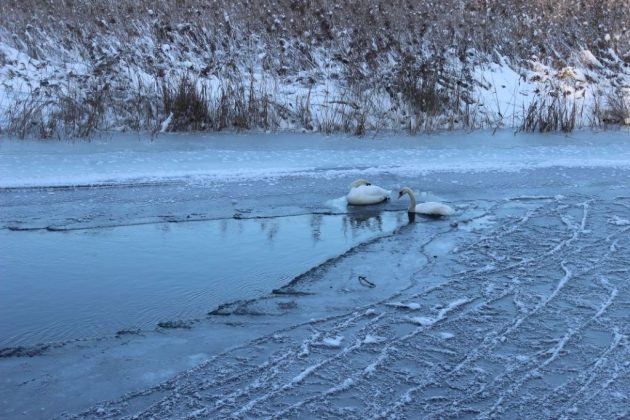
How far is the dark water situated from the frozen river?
0.8 inches

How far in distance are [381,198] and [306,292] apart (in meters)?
2.47

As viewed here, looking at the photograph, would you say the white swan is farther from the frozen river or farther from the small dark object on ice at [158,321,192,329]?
the small dark object on ice at [158,321,192,329]

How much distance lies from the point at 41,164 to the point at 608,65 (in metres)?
10.9

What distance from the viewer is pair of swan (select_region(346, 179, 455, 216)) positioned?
260 inches

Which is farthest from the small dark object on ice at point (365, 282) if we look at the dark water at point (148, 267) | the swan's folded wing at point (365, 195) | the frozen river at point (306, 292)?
the swan's folded wing at point (365, 195)

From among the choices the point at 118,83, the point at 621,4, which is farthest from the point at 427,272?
the point at 621,4

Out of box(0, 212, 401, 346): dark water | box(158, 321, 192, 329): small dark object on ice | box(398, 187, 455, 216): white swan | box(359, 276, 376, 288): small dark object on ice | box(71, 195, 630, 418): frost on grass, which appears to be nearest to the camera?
box(71, 195, 630, 418): frost on grass

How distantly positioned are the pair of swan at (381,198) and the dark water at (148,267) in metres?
0.22

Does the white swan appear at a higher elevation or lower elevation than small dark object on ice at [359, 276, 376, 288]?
higher

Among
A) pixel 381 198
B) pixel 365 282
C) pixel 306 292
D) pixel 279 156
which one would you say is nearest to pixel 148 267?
pixel 306 292

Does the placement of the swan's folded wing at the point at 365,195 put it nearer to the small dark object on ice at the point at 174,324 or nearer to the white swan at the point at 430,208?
the white swan at the point at 430,208

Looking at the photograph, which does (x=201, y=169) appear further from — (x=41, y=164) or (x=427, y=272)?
(x=427, y=272)

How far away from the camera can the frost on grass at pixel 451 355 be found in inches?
132

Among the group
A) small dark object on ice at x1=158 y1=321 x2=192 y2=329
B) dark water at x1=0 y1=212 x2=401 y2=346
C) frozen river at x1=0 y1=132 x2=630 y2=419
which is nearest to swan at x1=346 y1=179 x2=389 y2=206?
frozen river at x1=0 y1=132 x2=630 y2=419
